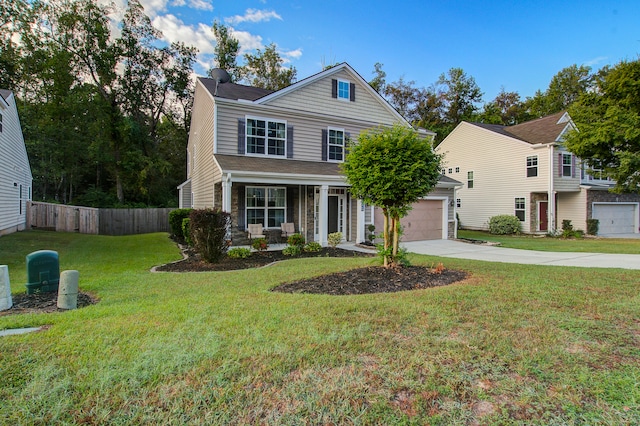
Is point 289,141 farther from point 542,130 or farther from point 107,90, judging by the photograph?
point 107,90

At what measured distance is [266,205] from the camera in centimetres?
1248

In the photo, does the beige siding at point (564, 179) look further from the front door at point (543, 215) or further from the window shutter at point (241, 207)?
the window shutter at point (241, 207)

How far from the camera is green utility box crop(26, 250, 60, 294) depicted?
534 centimetres

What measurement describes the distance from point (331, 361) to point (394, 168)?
13.2 feet

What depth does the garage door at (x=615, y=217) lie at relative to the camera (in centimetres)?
2017

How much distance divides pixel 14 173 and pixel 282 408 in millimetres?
18028

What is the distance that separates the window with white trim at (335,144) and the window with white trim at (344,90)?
159cm

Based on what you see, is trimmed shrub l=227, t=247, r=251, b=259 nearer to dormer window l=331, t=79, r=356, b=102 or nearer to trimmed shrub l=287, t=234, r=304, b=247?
trimmed shrub l=287, t=234, r=304, b=247

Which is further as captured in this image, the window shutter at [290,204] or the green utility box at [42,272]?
the window shutter at [290,204]

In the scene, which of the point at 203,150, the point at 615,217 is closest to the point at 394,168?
the point at 203,150

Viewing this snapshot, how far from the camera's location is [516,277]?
6.26m

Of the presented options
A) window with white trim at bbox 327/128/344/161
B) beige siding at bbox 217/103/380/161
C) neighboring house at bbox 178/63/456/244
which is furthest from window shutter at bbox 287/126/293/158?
window with white trim at bbox 327/128/344/161

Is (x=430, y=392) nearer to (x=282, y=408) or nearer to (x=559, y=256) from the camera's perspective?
(x=282, y=408)

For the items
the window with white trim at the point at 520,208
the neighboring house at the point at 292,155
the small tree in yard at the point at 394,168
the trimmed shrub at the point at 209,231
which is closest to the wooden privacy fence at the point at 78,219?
the neighboring house at the point at 292,155
